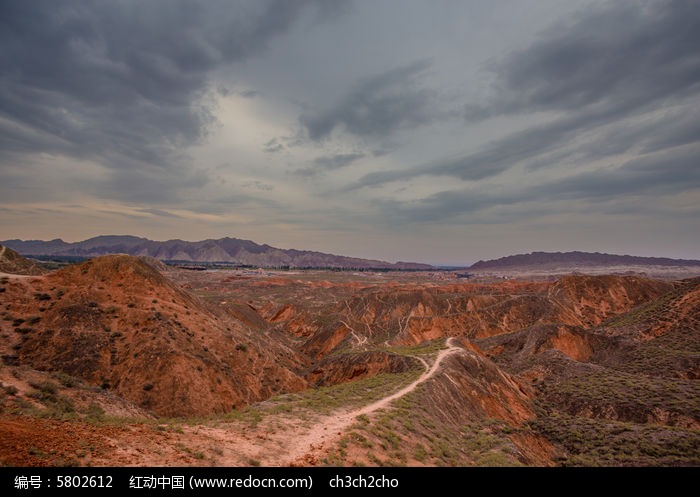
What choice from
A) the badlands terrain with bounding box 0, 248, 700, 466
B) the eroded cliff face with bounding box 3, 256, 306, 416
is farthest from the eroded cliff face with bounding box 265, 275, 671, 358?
the eroded cliff face with bounding box 3, 256, 306, 416

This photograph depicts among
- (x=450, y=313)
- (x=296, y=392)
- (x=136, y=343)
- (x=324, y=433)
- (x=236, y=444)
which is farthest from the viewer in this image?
(x=450, y=313)

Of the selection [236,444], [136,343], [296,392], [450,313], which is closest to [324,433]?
[236,444]

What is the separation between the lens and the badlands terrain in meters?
11.2

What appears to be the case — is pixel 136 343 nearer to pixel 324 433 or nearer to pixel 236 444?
pixel 236 444

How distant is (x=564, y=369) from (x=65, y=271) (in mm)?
55170

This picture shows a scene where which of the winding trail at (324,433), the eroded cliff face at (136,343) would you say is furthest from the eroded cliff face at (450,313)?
the winding trail at (324,433)

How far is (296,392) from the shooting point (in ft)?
104

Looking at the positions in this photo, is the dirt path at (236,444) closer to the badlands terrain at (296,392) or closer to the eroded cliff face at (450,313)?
the badlands terrain at (296,392)

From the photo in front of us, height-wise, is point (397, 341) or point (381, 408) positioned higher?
point (381, 408)

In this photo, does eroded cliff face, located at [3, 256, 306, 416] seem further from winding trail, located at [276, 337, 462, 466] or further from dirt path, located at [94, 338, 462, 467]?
winding trail, located at [276, 337, 462, 466]

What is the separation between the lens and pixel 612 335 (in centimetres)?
4816
